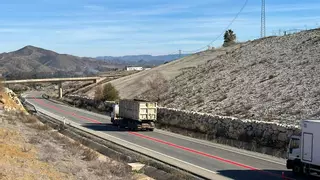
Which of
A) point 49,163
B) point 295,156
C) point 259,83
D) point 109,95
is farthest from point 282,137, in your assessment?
point 109,95

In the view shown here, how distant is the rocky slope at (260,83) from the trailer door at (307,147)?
12.2m

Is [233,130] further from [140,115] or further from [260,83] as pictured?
[260,83]

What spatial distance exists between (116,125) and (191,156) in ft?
62.0

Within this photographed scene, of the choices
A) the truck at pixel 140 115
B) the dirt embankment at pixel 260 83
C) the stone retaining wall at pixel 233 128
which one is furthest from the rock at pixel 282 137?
the truck at pixel 140 115

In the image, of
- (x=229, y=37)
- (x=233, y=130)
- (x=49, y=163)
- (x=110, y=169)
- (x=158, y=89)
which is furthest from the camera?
(x=229, y=37)

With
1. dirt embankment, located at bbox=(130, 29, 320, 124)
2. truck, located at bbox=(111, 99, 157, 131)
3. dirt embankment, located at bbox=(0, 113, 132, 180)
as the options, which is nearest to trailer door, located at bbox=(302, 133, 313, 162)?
dirt embankment, located at bbox=(0, 113, 132, 180)

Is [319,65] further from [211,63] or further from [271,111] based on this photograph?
[211,63]

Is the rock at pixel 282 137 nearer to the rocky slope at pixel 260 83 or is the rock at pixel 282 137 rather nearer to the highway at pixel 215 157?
the highway at pixel 215 157

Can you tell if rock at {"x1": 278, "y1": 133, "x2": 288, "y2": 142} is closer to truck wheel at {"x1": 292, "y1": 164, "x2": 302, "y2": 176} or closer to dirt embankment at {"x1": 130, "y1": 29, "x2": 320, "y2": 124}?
dirt embankment at {"x1": 130, "y1": 29, "x2": 320, "y2": 124}

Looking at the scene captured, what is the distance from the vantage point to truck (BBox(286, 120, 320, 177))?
16.7m

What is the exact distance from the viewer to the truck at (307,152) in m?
16.7

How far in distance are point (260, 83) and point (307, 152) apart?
27533mm

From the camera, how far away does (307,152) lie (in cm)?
1720

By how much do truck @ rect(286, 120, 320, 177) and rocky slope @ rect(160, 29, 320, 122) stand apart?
1163 centimetres
